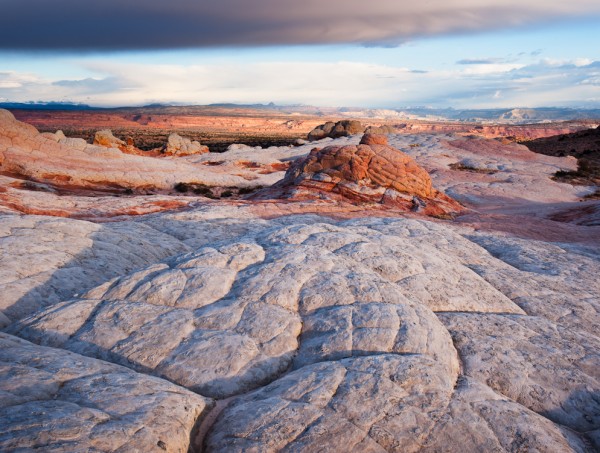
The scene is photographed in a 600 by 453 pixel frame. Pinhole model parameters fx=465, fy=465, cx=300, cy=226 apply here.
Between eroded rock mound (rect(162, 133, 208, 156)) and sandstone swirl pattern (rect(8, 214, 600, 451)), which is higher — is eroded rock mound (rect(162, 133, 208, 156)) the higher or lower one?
the lower one

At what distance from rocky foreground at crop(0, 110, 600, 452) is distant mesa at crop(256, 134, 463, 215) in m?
9.55

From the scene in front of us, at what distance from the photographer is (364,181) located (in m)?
25.2

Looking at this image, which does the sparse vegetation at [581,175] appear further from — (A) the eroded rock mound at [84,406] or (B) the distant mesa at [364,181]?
(A) the eroded rock mound at [84,406]

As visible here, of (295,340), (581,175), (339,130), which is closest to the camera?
(295,340)

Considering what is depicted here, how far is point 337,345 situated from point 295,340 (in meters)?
0.66

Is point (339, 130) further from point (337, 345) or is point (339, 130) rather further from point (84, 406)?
point (84, 406)

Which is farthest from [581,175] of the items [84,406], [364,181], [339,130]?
[84,406]

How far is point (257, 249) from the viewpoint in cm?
940

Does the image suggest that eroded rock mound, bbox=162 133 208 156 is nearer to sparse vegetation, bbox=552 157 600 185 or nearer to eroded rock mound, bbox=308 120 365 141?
eroded rock mound, bbox=308 120 365 141

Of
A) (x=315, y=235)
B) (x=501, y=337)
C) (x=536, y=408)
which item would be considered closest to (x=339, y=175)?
(x=315, y=235)

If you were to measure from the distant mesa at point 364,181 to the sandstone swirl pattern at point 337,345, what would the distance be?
1406cm

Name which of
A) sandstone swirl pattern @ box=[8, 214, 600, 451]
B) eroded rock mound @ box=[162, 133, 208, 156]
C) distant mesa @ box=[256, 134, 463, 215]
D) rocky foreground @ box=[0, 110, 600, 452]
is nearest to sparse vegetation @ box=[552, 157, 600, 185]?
distant mesa @ box=[256, 134, 463, 215]

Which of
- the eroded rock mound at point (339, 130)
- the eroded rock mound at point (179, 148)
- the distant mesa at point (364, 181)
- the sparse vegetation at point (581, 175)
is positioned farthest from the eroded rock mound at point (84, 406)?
the eroded rock mound at point (339, 130)

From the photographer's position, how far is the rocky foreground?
16.2 feet
